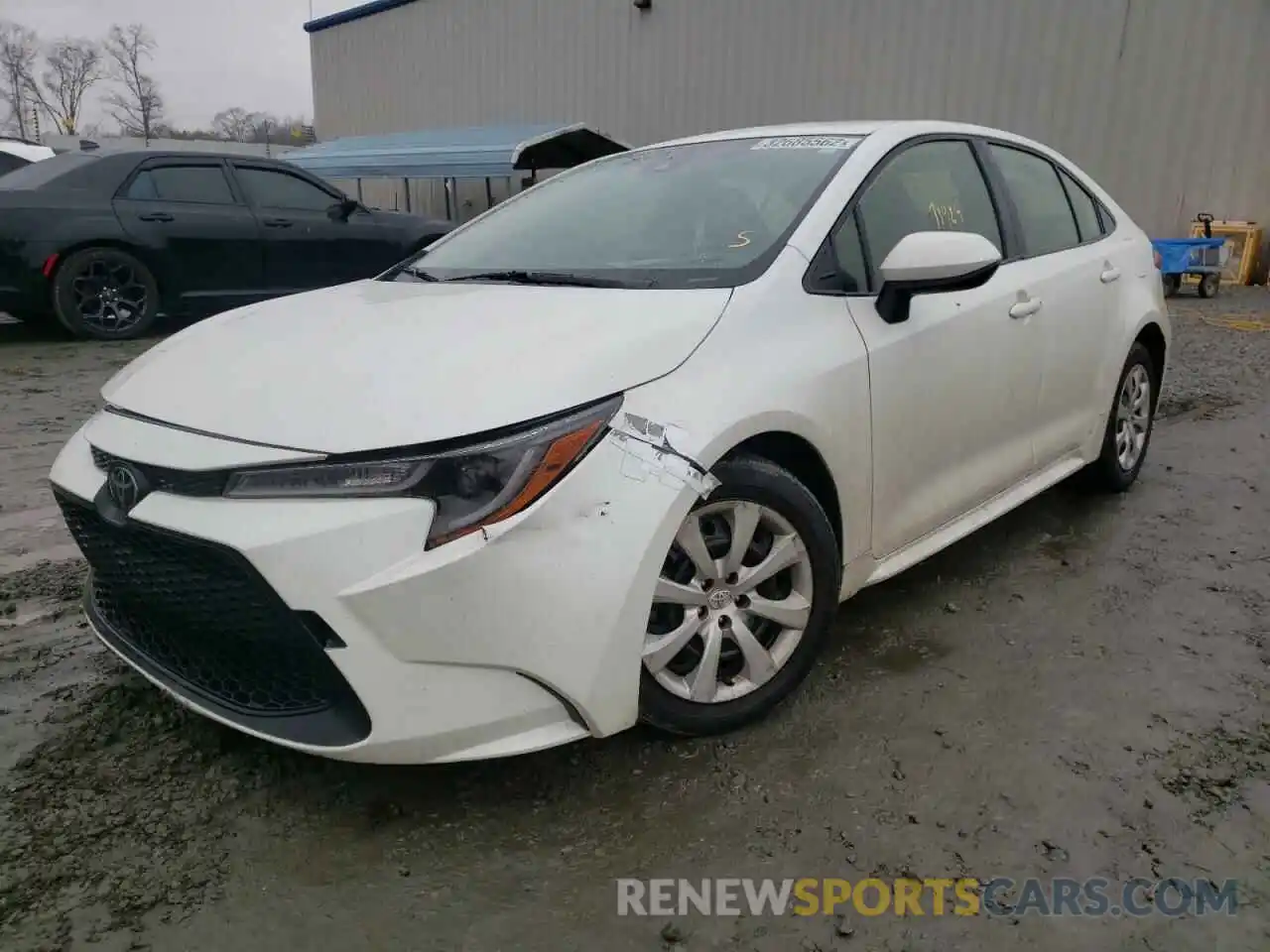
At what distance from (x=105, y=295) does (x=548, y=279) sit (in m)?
6.07

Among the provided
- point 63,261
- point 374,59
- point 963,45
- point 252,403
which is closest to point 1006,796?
point 252,403

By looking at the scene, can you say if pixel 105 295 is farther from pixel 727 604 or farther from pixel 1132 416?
pixel 1132 416

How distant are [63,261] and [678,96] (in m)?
11.2

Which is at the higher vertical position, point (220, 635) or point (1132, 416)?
point (220, 635)

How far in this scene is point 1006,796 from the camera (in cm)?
215

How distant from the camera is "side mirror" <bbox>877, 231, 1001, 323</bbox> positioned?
2465 mm

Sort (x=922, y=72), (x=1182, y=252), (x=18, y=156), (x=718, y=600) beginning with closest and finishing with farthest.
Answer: (x=718, y=600)
(x=1182, y=252)
(x=18, y=156)
(x=922, y=72)

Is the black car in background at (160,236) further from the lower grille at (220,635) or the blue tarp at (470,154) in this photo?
the lower grille at (220,635)

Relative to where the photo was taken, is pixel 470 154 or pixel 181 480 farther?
pixel 470 154

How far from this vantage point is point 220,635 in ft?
6.35

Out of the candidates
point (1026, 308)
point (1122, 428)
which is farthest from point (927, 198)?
point (1122, 428)

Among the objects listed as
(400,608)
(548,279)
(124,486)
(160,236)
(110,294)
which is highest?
(548,279)

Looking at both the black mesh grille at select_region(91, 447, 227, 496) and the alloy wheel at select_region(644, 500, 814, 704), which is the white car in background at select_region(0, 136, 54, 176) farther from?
the alloy wheel at select_region(644, 500, 814, 704)

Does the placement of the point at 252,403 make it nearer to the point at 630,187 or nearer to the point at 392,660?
the point at 392,660
